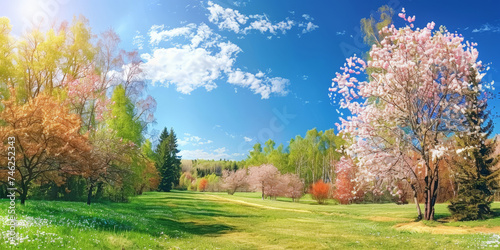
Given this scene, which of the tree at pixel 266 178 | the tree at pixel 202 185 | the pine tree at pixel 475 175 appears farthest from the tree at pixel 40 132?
the tree at pixel 202 185

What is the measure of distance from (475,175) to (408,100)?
10241 millimetres

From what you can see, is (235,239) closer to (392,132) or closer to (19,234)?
(19,234)

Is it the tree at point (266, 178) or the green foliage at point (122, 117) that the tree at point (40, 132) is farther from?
the tree at point (266, 178)

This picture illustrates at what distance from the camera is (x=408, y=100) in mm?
21953

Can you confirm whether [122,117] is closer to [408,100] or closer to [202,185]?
[408,100]

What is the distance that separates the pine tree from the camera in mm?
25188

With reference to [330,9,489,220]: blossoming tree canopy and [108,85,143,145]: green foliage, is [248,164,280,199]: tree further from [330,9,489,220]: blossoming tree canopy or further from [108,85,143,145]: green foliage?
[330,9,489,220]: blossoming tree canopy

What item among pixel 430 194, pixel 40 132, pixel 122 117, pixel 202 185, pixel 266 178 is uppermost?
pixel 122 117

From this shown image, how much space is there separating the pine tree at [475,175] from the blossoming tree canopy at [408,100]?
3906 mm

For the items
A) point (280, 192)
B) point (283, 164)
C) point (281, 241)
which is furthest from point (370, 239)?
point (283, 164)

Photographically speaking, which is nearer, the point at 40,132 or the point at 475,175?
the point at 40,132

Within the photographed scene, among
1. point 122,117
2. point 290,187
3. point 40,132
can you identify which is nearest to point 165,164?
point 290,187

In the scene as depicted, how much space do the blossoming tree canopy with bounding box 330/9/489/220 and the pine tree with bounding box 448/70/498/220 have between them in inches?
154

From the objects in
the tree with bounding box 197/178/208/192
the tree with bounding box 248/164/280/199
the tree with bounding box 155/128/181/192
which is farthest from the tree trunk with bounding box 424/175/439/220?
the tree with bounding box 197/178/208/192
